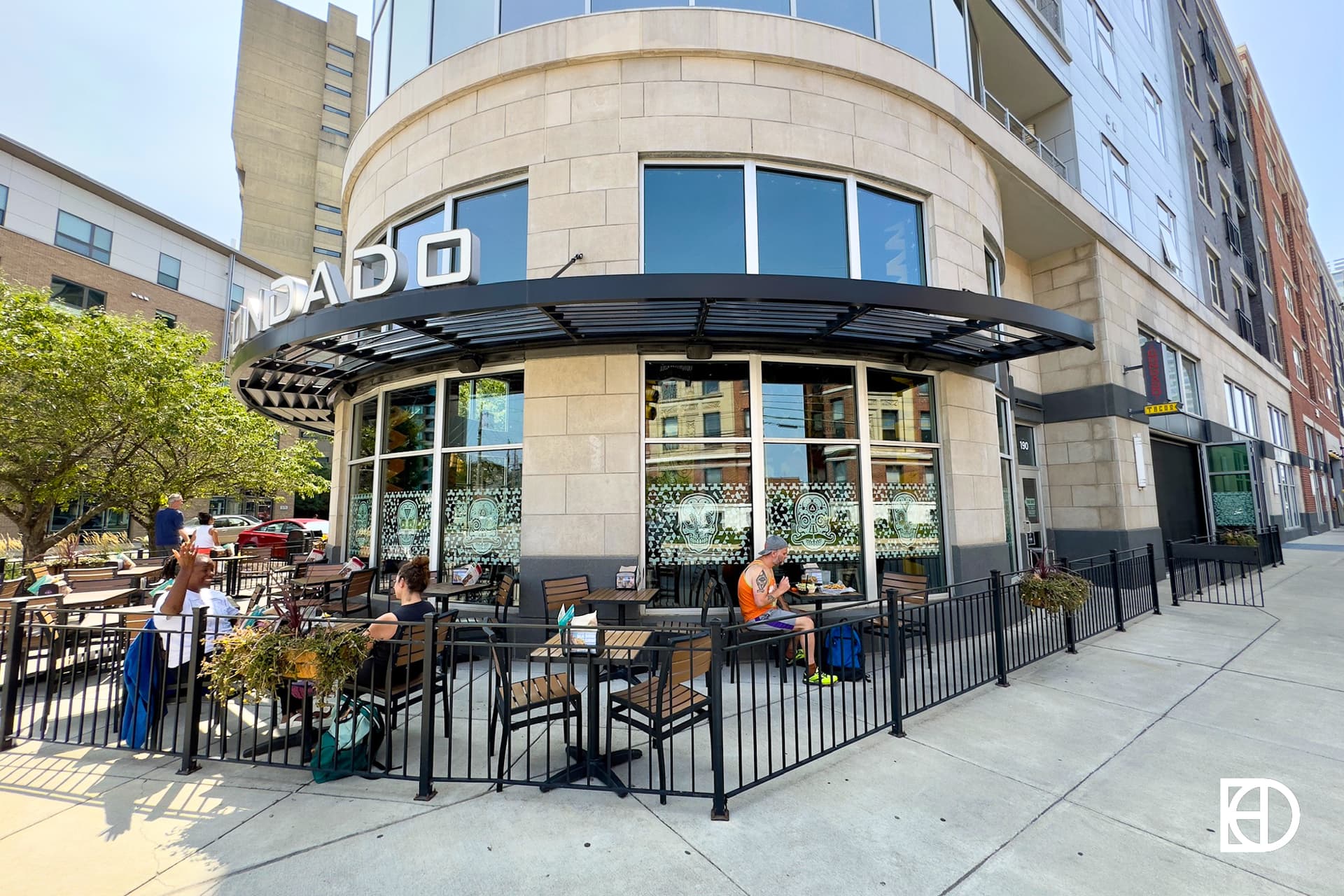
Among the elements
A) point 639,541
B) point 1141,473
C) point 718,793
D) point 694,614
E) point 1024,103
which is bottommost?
point 718,793

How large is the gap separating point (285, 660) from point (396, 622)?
31.9 inches

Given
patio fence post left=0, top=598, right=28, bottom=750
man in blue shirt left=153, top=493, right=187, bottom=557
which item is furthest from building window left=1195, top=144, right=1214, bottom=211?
man in blue shirt left=153, top=493, right=187, bottom=557

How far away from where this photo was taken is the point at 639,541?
7.57 meters

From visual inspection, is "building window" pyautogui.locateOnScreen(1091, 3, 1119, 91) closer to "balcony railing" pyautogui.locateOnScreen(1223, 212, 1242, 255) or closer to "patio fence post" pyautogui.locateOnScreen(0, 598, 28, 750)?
"balcony railing" pyautogui.locateOnScreen(1223, 212, 1242, 255)

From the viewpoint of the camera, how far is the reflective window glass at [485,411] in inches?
322

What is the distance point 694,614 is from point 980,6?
43.7 ft

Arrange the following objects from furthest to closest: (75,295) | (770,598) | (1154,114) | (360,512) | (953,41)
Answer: (75,295) < (1154,114) < (953,41) < (360,512) < (770,598)

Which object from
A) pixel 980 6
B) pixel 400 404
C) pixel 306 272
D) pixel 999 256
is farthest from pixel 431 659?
pixel 306 272

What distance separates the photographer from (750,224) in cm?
808

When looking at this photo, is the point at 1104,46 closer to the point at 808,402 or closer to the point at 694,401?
the point at 808,402

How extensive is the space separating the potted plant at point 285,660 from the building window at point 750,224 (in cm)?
575

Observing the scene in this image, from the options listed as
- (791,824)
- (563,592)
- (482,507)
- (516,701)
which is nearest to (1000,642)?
(791,824)

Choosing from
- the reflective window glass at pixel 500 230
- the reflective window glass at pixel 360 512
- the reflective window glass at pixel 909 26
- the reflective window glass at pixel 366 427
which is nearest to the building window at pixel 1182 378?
the reflective window glass at pixel 909 26

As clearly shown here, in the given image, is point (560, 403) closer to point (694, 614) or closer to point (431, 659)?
point (694, 614)
